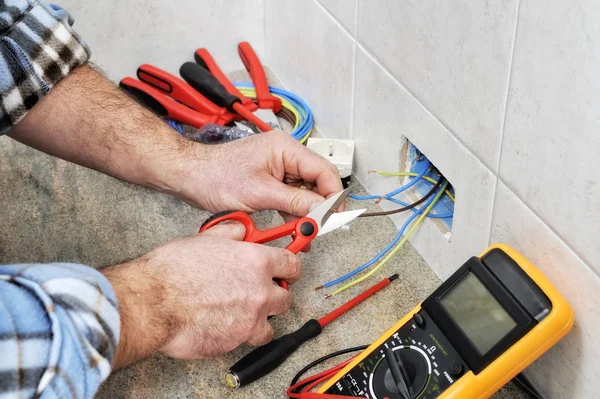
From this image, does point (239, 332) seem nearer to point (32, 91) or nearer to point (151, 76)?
point (32, 91)

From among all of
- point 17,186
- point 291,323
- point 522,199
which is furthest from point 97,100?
point 522,199

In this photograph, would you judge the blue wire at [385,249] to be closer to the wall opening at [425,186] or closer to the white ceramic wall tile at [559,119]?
the wall opening at [425,186]

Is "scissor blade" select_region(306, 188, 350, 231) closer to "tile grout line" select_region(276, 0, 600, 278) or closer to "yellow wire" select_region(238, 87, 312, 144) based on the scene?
"tile grout line" select_region(276, 0, 600, 278)

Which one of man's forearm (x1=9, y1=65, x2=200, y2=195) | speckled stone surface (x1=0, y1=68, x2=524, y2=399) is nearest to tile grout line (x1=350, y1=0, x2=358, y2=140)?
speckled stone surface (x1=0, y1=68, x2=524, y2=399)

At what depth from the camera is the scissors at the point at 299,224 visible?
2.33 feet

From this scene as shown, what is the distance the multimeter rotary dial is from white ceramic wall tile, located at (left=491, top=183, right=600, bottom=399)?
0.12m

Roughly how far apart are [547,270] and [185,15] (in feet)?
2.39

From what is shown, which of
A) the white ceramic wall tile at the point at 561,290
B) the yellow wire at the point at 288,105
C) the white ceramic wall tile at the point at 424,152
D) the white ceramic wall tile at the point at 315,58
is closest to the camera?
the white ceramic wall tile at the point at 561,290

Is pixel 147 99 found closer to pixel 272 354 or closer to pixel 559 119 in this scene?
pixel 272 354

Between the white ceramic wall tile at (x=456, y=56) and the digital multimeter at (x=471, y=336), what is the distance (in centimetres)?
11

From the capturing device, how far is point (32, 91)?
0.78 meters

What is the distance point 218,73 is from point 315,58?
20cm

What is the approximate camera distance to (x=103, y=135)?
0.82 m

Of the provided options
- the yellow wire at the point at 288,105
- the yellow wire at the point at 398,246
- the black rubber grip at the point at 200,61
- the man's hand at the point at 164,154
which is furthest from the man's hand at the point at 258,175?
the black rubber grip at the point at 200,61
